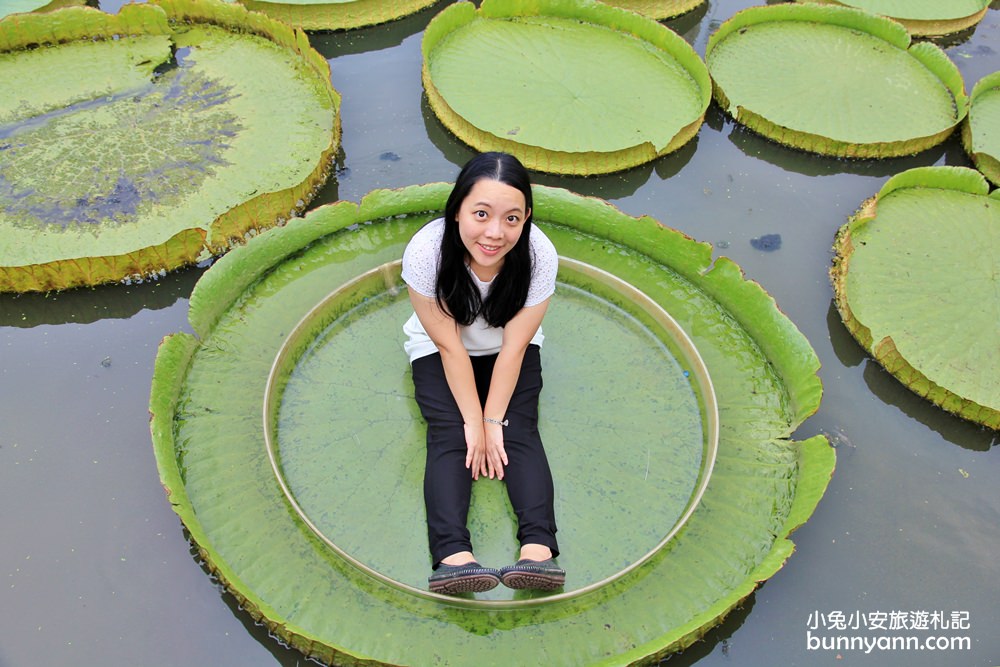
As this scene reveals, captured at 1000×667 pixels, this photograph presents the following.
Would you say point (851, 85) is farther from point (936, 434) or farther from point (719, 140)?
point (936, 434)

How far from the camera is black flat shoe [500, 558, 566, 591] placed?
1.73 metres

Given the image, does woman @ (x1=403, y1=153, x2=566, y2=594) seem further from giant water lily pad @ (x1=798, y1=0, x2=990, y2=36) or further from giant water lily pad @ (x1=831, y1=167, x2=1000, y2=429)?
giant water lily pad @ (x1=798, y1=0, x2=990, y2=36)

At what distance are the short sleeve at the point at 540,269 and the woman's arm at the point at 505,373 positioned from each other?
26 mm

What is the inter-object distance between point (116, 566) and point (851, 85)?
3.58 metres

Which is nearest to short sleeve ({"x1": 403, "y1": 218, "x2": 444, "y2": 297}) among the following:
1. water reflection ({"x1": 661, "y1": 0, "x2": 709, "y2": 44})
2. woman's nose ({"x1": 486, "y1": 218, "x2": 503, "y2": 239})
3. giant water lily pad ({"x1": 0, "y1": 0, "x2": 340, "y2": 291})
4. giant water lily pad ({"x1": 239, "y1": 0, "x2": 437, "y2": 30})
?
woman's nose ({"x1": 486, "y1": 218, "x2": 503, "y2": 239})

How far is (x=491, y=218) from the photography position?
168 centimetres

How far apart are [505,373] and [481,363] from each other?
6.2 inches

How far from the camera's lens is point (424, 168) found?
3.02 m

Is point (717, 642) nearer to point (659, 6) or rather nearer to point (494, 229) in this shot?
point (494, 229)

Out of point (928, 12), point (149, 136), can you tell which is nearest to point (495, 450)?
point (149, 136)

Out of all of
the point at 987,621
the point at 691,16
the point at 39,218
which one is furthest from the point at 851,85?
the point at 39,218

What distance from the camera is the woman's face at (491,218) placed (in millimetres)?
1646

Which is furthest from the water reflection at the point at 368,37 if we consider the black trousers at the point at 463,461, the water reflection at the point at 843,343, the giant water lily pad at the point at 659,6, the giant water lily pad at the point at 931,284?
the water reflection at the point at 843,343

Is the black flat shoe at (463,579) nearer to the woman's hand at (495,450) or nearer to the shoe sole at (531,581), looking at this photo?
the shoe sole at (531,581)
